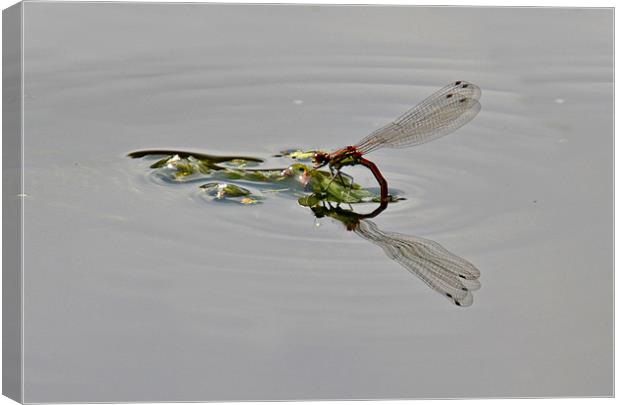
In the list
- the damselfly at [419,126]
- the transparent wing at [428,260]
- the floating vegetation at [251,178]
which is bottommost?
the transparent wing at [428,260]

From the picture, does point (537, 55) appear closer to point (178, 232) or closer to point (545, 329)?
point (545, 329)

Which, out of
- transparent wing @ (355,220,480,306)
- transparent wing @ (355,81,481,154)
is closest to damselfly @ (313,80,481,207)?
transparent wing @ (355,81,481,154)

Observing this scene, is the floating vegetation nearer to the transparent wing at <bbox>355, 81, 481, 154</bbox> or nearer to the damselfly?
the damselfly

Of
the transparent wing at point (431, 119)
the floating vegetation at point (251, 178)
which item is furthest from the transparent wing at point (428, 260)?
the transparent wing at point (431, 119)

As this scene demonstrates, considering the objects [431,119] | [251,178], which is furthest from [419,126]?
[251,178]

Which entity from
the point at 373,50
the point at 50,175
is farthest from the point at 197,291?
the point at 373,50

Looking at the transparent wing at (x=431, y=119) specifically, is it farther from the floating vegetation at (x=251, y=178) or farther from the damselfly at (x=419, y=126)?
the floating vegetation at (x=251, y=178)
